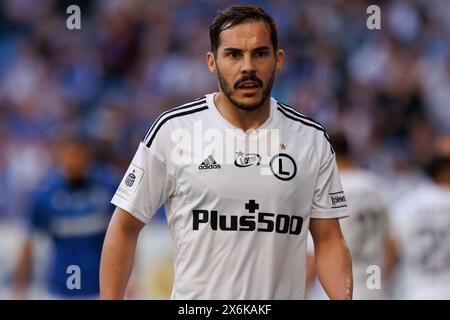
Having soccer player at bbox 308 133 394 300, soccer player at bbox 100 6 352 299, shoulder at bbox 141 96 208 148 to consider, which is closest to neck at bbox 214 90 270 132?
soccer player at bbox 100 6 352 299

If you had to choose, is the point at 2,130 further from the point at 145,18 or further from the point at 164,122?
the point at 164,122

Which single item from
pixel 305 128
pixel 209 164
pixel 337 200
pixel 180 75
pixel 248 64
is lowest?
pixel 337 200

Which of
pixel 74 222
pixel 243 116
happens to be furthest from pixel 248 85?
pixel 74 222

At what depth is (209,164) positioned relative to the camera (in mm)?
5070

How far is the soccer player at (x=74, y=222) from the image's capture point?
8.83 meters

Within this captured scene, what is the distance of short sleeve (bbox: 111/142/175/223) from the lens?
5.08m

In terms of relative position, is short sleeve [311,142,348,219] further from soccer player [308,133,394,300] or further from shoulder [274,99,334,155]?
soccer player [308,133,394,300]

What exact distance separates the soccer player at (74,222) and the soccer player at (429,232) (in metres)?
2.48

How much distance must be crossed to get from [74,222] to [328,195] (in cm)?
411

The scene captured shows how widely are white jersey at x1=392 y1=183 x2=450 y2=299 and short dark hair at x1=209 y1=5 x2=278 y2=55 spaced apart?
3.41 meters

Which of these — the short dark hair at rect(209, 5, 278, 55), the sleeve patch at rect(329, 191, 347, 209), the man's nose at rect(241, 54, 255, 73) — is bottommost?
the sleeve patch at rect(329, 191, 347, 209)

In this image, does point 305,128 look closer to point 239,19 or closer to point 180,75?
point 239,19

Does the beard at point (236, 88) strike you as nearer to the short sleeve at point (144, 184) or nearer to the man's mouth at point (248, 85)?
the man's mouth at point (248, 85)
